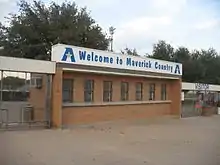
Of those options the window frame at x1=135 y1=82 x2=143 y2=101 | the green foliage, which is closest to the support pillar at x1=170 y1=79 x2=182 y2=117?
the window frame at x1=135 y1=82 x2=143 y2=101

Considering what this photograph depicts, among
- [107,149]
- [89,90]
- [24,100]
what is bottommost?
[107,149]

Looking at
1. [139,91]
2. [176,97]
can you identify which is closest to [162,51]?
[176,97]

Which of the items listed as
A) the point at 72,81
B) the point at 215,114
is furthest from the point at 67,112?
the point at 215,114

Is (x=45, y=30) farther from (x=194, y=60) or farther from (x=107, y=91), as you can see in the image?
(x=194, y=60)

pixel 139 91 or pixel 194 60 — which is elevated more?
pixel 194 60

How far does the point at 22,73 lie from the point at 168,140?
781 cm

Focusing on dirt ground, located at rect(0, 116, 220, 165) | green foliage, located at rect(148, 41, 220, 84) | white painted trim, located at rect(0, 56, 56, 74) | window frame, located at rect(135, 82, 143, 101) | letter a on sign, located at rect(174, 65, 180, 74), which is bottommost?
dirt ground, located at rect(0, 116, 220, 165)

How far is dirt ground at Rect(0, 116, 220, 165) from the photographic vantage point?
10.9 m

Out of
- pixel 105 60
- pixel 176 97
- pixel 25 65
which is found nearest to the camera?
pixel 25 65

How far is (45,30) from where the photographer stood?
148 feet

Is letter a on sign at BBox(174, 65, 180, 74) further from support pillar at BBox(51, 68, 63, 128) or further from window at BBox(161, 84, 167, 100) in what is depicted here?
support pillar at BBox(51, 68, 63, 128)

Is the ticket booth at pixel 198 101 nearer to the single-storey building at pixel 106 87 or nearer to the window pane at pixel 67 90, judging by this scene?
the single-storey building at pixel 106 87

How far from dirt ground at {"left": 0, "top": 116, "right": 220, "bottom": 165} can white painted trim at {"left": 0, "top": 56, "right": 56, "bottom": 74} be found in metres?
3.05

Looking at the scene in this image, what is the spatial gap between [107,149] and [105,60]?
11.5 meters
